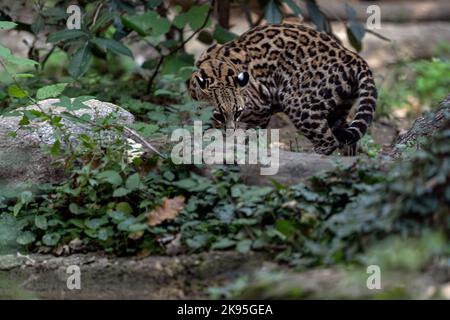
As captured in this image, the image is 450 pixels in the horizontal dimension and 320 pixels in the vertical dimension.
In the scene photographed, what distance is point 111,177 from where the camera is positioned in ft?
19.2

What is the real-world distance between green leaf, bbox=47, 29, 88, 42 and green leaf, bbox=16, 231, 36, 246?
8.21 feet

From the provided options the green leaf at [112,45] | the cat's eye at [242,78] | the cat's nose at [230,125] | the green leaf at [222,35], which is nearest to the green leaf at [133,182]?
the cat's nose at [230,125]

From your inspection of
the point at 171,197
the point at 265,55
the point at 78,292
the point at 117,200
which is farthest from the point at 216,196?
the point at 265,55

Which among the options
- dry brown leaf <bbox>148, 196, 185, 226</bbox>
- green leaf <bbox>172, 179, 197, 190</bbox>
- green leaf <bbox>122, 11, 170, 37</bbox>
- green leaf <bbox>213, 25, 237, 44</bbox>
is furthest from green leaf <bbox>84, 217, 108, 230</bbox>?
green leaf <bbox>213, 25, 237, 44</bbox>

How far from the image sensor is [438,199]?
466 centimetres

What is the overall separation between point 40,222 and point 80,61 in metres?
2.58

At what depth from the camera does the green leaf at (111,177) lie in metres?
5.85

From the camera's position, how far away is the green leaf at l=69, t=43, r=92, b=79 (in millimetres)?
8086

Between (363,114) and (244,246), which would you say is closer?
(244,246)

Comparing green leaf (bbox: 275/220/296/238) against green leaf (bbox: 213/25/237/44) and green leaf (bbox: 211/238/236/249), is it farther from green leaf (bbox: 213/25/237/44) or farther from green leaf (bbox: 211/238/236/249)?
green leaf (bbox: 213/25/237/44)

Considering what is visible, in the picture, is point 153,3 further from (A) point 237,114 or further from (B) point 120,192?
(B) point 120,192

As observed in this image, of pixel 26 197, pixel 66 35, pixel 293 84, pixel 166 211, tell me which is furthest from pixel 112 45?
pixel 166 211

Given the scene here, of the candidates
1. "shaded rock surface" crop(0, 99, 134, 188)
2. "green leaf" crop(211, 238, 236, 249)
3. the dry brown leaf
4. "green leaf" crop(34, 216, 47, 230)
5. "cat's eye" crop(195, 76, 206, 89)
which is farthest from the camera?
"cat's eye" crop(195, 76, 206, 89)
